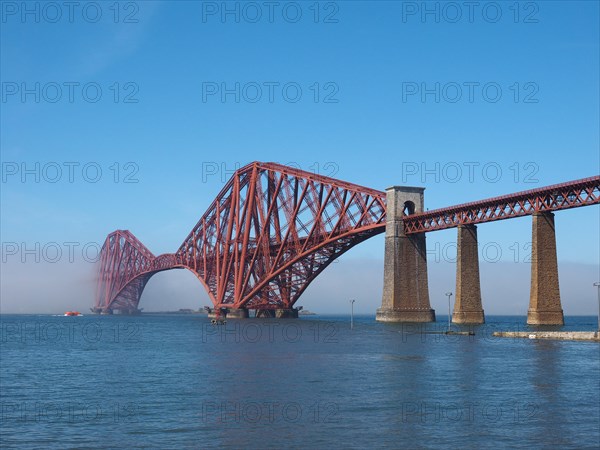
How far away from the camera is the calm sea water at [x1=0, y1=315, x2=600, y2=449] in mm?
24109

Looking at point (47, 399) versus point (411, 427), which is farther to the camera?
point (47, 399)

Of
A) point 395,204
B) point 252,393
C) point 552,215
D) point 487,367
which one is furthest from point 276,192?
point 252,393

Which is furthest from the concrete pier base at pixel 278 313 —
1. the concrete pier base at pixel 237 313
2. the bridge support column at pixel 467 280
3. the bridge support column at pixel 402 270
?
the bridge support column at pixel 467 280

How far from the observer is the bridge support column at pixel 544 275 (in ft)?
248

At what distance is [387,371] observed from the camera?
42.6 metres

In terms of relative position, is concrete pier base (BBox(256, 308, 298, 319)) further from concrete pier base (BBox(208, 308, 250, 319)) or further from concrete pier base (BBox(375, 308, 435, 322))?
concrete pier base (BBox(375, 308, 435, 322))

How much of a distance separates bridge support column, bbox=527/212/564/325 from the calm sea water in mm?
19229

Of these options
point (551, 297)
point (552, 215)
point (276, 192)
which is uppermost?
point (276, 192)

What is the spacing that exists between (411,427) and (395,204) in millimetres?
77855

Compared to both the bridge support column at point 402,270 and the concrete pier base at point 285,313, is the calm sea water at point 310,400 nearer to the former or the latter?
the bridge support column at point 402,270

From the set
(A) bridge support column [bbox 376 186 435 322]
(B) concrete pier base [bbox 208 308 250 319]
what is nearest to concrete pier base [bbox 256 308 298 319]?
(B) concrete pier base [bbox 208 308 250 319]

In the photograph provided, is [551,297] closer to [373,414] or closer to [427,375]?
[427,375]

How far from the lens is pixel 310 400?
3147 centimetres

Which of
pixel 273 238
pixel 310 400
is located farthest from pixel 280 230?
pixel 310 400
